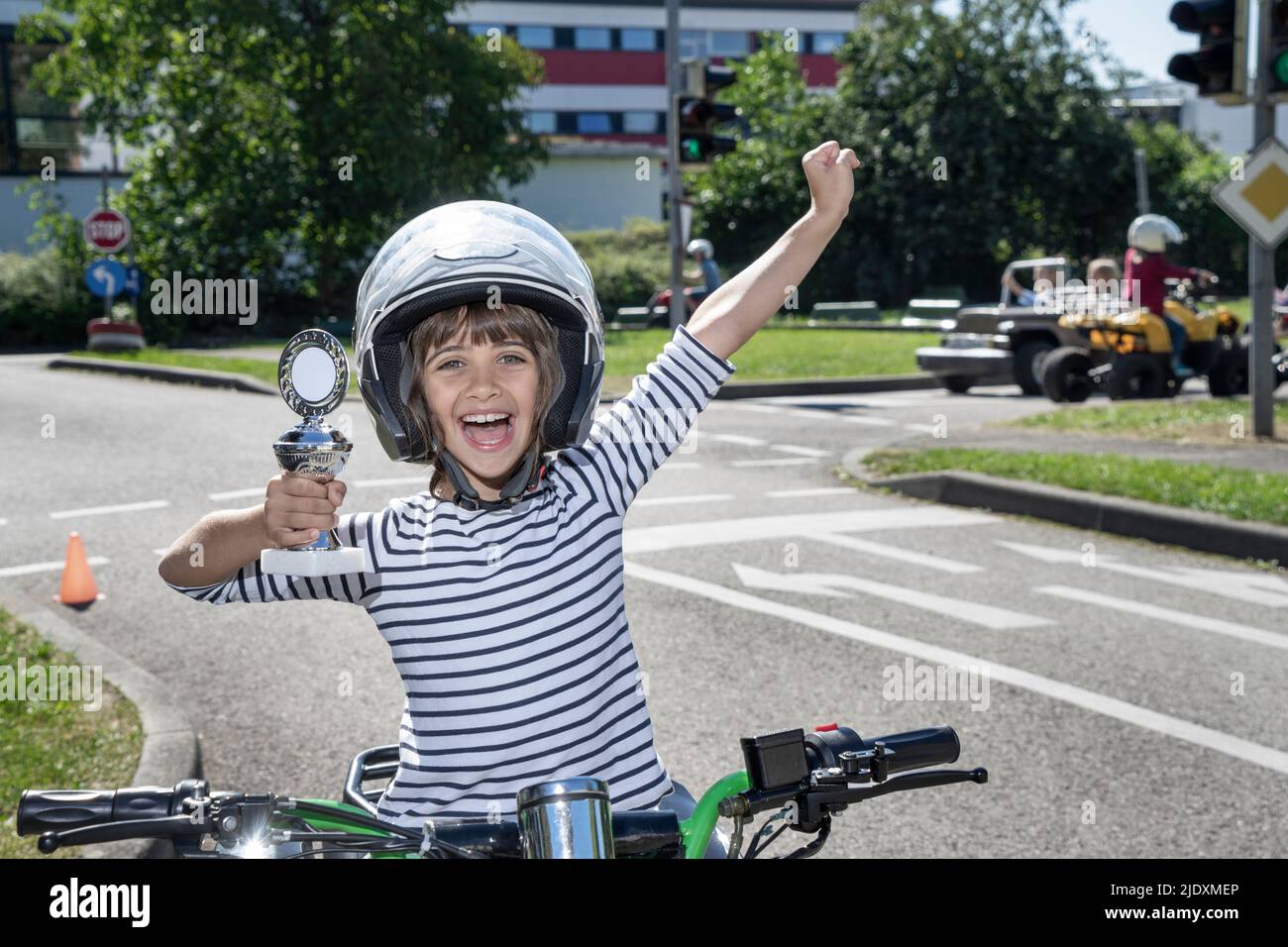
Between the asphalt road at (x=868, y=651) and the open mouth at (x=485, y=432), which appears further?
the asphalt road at (x=868, y=651)

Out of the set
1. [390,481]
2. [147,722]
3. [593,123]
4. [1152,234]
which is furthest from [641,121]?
[147,722]

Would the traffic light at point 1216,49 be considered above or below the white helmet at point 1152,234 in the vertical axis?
above

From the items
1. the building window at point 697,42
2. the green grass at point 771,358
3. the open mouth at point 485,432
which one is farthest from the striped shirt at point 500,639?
the building window at point 697,42

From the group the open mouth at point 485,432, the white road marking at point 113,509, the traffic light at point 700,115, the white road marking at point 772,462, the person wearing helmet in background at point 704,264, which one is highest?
the traffic light at point 700,115

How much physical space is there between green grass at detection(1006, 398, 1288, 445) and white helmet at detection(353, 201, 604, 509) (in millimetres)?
11448

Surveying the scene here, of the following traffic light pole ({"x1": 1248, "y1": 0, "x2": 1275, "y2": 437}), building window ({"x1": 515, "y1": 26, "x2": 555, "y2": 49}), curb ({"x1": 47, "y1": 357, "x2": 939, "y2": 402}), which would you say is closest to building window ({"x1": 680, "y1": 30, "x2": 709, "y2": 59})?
building window ({"x1": 515, "y1": 26, "x2": 555, "y2": 49})

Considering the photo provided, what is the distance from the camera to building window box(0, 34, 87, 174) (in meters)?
36.1

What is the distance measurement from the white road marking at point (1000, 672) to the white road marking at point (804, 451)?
509cm

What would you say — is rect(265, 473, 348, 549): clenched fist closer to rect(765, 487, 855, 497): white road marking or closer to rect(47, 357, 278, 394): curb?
rect(765, 487, 855, 497): white road marking

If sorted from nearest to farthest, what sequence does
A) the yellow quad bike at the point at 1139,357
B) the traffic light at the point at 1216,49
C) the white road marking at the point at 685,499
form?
the white road marking at the point at 685,499 < the traffic light at the point at 1216,49 < the yellow quad bike at the point at 1139,357

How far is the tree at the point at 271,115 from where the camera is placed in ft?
108

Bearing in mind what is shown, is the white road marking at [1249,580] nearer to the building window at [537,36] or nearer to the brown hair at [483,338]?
the brown hair at [483,338]

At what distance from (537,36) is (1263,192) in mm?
61000
